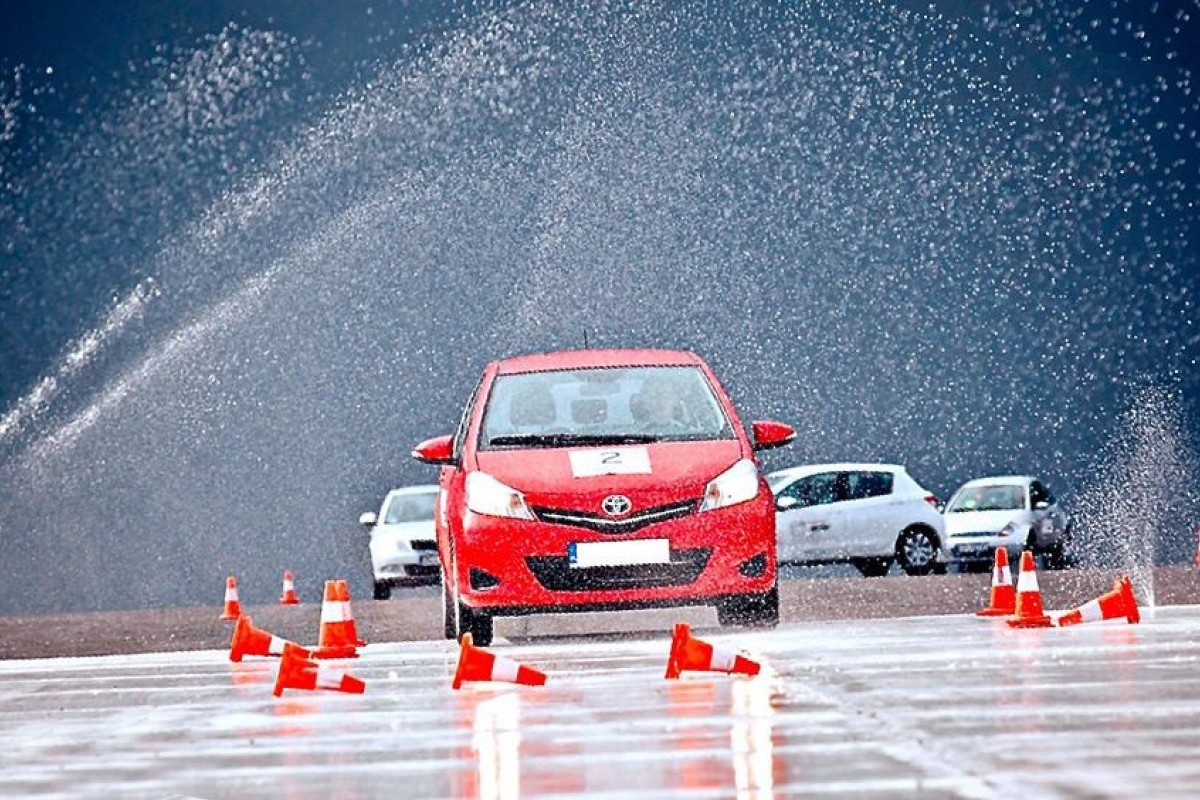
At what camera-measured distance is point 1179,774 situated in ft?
22.0

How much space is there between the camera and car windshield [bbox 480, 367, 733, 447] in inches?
540

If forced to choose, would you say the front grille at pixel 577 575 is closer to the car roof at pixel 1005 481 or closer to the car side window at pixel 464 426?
the car side window at pixel 464 426

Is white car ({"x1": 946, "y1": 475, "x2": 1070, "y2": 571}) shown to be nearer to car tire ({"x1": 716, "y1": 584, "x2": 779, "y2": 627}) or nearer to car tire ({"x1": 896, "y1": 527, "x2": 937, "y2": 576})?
car tire ({"x1": 896, "y1": 527, "x2": 937, "y2": 576})

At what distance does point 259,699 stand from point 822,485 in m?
18.3

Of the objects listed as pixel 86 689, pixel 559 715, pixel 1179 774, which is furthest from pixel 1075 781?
pixel 86 689

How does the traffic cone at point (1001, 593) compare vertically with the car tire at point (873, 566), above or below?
below

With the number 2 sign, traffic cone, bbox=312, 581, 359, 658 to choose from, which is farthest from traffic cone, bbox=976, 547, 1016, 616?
traffic cone, bbox=312, 581, 359, 658

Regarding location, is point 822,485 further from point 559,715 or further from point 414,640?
point 559,715

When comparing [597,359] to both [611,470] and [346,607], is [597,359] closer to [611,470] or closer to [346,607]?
[611,470]

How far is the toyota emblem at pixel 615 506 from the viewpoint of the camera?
42.3 ft

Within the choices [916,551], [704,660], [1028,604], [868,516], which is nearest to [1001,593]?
[1028,604]

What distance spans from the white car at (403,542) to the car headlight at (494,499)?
15.0 m

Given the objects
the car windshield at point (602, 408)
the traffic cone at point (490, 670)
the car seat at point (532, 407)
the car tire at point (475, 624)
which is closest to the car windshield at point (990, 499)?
the car windshield at point (602, 408)

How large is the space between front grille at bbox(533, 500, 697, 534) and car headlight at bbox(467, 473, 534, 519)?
0.10 meters
